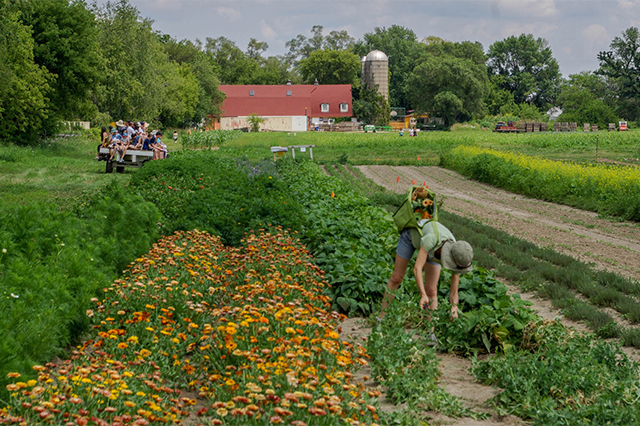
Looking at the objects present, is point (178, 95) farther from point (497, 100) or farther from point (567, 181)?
point (497, 100)

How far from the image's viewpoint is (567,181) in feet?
64.2

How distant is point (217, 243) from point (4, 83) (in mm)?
19450

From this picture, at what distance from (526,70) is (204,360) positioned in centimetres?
11591

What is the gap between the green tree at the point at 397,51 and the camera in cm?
11138

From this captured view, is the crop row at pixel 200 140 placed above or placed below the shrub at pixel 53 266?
above

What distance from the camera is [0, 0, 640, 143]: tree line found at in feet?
100

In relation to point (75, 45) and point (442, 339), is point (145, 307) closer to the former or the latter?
point (442, 339)

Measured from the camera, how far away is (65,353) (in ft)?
18.0

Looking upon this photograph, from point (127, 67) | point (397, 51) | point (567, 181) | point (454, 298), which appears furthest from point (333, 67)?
point (454, 298)

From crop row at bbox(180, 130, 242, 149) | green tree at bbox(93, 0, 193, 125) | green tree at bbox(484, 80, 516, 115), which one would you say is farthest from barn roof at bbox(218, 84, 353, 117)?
crop row at bbox(180, 130, 242, 149)

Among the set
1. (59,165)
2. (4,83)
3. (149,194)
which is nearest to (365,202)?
(149,194)

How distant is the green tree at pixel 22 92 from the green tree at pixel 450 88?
62369 millimetres

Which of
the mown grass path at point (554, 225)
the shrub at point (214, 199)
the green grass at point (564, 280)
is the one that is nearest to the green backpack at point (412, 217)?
the green grass at point (564, 280)

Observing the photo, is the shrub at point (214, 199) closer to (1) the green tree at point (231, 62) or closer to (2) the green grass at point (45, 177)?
(2) the green grass at point (45, 177)
